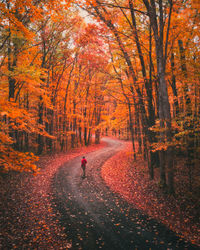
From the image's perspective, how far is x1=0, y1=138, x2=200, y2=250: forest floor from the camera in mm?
4816

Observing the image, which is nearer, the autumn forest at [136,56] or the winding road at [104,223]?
the winding road at [104,223]

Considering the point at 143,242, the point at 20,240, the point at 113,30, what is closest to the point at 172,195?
the point at 143,242

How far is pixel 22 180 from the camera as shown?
31.2ft

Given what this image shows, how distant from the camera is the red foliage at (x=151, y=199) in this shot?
18.3ft

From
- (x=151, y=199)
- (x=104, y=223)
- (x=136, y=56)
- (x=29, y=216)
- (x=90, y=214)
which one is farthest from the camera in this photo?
(x=136, y=56)

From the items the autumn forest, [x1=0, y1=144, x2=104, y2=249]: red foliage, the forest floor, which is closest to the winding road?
the forest floor

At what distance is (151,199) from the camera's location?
7.61 meters

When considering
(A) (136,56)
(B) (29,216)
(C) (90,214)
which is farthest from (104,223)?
(A) (136,56)

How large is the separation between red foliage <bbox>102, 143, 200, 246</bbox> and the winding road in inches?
17.5

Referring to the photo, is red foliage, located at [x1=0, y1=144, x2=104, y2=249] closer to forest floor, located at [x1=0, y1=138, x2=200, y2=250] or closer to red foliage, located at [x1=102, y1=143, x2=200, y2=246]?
forest floor, located at [x1=0, y1=138, x2=200, y2=250]

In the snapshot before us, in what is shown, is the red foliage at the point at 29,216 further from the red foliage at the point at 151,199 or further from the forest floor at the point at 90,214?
the red foliage at the point at 151,199

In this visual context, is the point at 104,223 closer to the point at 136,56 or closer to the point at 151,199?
the point at 151,199

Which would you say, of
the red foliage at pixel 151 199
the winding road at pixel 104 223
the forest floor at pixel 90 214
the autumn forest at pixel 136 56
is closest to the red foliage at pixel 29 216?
the forest floor at pixel 90 214

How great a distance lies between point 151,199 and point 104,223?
3.24 metres
